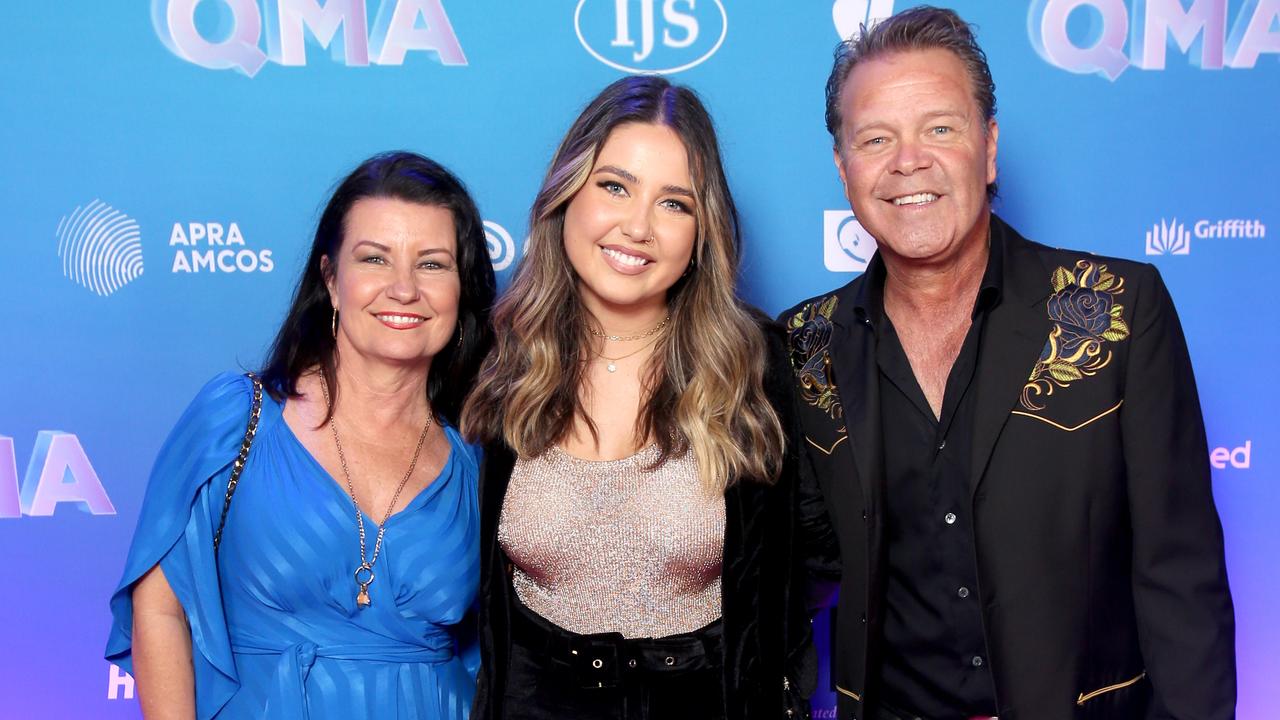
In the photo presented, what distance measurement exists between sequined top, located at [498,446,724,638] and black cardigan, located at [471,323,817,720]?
0.16ft

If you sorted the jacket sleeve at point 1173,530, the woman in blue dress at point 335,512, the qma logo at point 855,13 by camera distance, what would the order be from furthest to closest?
the qma logo at point 855,13, the woman in blue dress at point 335,512, the jacket sleeve at point 1173,530

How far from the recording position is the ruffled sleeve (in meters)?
1.86

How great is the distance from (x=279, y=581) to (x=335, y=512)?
0.54 ft

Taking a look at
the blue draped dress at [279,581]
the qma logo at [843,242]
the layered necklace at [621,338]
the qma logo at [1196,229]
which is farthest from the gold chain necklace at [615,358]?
the qma logo at [1196,229]

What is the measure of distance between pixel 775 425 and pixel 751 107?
1053 mm

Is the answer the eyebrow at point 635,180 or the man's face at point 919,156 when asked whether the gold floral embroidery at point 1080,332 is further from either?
the eyebrow at point 635,180

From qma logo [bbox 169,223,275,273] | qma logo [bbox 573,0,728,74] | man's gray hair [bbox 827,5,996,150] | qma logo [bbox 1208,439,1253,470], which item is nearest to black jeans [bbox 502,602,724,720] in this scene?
man's gray hair [bbox 827,5,996,150]

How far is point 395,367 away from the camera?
208 cm

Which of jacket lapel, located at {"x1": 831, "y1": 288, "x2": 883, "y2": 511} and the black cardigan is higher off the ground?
jacket lapel, located at {"x1": 831, "y1": 288, "x2": 883, "y2": 511}

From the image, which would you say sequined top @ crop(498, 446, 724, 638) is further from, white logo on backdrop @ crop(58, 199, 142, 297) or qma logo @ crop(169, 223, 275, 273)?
white logo on backdrop @ crop(58, 199, 142, 297)

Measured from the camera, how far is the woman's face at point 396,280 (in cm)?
198

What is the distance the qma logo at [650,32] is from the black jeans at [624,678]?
151 cm

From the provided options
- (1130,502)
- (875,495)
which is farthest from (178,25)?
(1130,502)

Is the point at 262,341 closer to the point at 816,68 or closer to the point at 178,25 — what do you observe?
the point at 178,25
